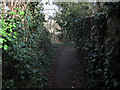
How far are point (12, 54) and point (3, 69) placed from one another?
21.0 inches

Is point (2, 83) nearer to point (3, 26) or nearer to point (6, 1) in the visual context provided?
point (3, 26)

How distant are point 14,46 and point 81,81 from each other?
10.8ft

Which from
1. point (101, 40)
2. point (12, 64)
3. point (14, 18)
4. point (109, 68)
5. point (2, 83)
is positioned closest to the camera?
point (109, 68)

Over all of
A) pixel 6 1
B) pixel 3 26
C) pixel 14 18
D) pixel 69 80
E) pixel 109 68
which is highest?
pixel 6 1

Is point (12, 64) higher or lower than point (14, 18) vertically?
lower

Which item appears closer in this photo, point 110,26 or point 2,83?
point 110,26

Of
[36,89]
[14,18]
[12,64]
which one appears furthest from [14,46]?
[36,89]

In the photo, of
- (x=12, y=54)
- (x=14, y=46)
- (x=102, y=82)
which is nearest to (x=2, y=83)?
(x=12, y=54)

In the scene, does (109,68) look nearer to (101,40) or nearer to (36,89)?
(101,40)

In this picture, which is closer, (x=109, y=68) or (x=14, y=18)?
(x=109, y=68)

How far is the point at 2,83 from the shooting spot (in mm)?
3607

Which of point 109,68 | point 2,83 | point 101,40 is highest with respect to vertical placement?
point 101,40

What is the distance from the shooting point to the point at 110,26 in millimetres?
3289

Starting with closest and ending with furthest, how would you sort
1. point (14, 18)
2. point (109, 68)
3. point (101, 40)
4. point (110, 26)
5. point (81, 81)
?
point (109, 68) → point (110, 26) → point (101, 40) → point (14, 18) → point (81, 81)
